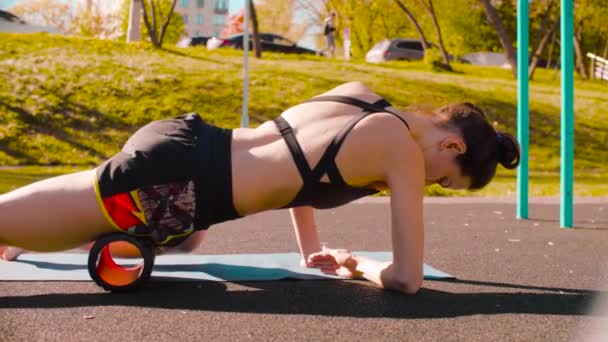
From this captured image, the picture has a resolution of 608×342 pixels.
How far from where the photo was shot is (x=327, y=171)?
2566 millimetres

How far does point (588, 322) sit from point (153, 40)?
51.1 ft

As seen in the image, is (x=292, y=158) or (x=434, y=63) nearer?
(x=292, y=158)

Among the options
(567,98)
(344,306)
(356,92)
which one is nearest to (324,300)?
(344,306)

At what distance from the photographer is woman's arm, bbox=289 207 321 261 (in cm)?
316

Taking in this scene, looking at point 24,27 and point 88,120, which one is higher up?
point 24,27

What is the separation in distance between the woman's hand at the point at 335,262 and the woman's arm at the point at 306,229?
0.31 ft

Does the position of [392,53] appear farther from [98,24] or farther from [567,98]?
[98,24]

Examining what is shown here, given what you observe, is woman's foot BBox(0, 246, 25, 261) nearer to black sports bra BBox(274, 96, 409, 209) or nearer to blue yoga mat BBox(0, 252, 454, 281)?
blue yoga mat BBox(0, 252, 454, 281)

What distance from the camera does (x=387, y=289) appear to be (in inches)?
109

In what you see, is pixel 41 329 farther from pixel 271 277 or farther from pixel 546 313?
pixel 546 313

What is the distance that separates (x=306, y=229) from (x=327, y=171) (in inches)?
25.7

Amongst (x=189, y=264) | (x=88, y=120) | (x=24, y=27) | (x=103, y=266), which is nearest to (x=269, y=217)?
(x=189, y=264)

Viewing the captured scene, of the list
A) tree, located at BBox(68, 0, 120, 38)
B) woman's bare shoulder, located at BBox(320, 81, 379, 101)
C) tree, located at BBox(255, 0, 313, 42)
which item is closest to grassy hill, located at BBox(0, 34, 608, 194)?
woman's bare shoulder, located at BBox(320, 81, 379, 101)

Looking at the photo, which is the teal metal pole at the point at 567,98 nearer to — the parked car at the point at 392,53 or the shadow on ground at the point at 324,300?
the shadow on ground at the point at 324,300
